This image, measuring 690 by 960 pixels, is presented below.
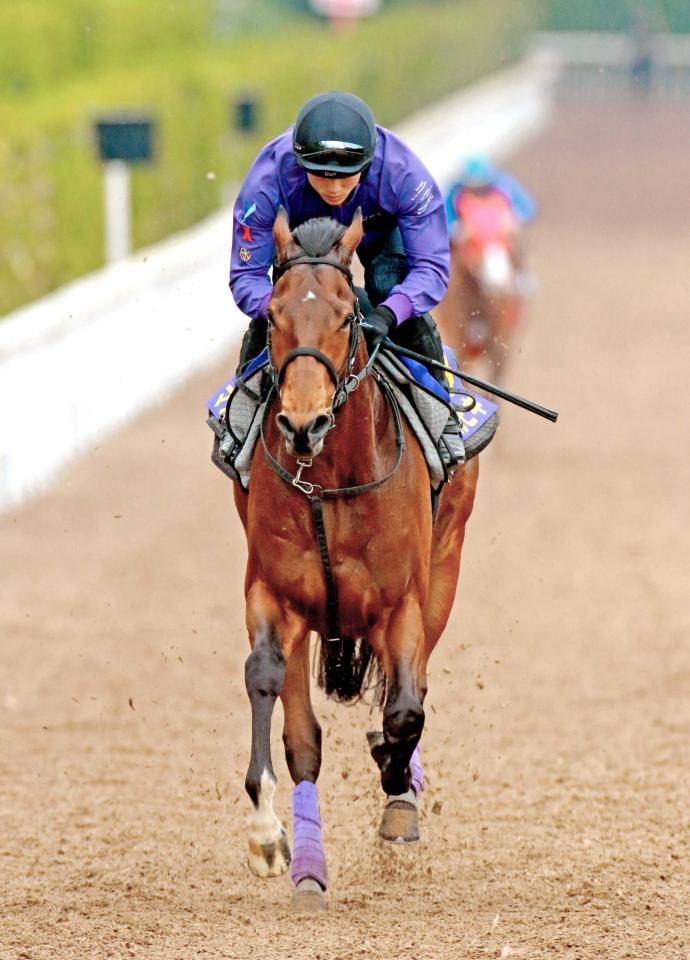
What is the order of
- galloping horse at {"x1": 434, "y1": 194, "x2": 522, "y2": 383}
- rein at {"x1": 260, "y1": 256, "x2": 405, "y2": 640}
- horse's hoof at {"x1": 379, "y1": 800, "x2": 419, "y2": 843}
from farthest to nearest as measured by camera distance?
1. galloping horse at {"x1": 434, "y1": 194, "x2": 522, "y2": 383}
2. horse's hoof at {"x1": 379, "y1": 800, "x2": 419, "y2": 843}
3. rein at {"x1": 260, "y1": 256, "x2": 405, "y2": 640}

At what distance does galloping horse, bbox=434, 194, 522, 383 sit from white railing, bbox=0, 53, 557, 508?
1688 millimetres

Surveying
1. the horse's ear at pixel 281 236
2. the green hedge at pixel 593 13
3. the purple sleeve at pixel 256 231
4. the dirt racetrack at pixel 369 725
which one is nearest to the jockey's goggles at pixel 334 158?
the purple sleeve at pixel 256 231

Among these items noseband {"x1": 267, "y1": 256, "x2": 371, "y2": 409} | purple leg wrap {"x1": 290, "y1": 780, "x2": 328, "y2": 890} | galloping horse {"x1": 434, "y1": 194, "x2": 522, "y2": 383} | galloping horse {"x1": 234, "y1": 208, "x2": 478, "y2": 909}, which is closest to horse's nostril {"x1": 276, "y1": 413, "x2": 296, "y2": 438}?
noseband {"x1": 267, "y1": 256, "x2": 371, "y2": 409}

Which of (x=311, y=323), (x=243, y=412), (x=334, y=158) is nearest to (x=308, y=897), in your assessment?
(x=243, y=412)

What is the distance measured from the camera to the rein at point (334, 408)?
472cm

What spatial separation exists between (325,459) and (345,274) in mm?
555

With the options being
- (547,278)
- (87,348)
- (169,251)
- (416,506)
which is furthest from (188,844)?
(547,278)

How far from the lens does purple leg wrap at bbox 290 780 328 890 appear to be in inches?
211

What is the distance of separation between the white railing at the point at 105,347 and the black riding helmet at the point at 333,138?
2574 mm

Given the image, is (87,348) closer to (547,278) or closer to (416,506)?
(416,506)

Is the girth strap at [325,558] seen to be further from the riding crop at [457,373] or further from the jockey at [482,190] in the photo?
the jockey at [482,190]

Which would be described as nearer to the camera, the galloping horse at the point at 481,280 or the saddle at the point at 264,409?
the saddle at the point at 264,409

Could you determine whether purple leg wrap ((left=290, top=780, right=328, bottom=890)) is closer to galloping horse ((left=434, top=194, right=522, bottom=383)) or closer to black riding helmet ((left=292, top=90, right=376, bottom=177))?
black riding helmet ((left=292, top=90, right=376, bottom=177))

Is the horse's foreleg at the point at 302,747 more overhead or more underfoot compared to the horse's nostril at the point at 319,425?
more underfoot
